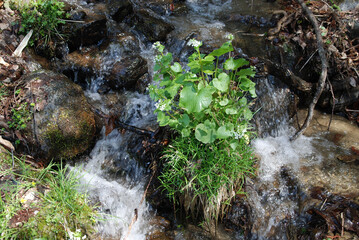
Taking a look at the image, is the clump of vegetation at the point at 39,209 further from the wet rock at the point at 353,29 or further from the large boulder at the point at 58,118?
the wet rock at the point at 353,29

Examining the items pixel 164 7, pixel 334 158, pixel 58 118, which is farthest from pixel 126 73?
pixel 334 158

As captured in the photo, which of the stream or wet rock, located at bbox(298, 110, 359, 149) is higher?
wet rock, located at bbox(298, 110, 359, 149)

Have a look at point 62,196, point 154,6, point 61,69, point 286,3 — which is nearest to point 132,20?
point 154,6

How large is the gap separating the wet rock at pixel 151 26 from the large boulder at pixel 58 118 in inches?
90.8

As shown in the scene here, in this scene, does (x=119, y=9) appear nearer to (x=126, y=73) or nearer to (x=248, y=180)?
(x=126, y=73)

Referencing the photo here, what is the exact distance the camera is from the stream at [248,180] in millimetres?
3072

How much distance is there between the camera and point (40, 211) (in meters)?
2.41

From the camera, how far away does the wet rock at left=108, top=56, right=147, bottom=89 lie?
4594 millimetres

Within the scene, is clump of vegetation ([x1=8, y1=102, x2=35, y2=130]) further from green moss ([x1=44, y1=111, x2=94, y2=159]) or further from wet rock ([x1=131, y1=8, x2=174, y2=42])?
wet rock ([x1=131, y1=8, x2=174, y2=42])

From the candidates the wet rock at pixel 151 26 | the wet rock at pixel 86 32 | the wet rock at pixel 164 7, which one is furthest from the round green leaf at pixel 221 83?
the wet rock at pixel 164 7

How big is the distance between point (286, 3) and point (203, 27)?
2.22m

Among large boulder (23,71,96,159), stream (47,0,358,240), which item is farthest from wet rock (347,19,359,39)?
large boulder (23,71,96,159)

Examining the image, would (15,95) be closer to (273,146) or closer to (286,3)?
(273,146)

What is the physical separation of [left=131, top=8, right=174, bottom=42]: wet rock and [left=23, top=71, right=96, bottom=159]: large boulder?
2.31m
